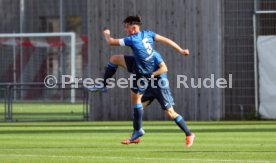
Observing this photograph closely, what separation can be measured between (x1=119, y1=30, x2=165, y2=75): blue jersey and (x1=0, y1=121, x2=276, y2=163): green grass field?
1224mm

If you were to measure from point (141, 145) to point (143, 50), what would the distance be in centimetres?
157

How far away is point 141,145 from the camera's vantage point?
51.9 ft

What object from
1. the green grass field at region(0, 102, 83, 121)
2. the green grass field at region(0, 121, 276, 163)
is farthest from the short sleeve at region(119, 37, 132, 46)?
the green grass field at region(0, 102, 83, 121)

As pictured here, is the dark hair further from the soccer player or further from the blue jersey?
the blue jersey

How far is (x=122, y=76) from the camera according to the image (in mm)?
26547

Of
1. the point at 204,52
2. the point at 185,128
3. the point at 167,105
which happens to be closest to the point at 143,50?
the point at 167,105

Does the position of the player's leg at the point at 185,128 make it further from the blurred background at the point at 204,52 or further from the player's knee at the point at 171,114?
the blurred background at the point at 204,52

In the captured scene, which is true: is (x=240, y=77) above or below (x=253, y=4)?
below

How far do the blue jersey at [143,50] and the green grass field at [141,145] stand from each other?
1.22m

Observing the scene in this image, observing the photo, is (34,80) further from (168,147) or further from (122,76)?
(168,147)

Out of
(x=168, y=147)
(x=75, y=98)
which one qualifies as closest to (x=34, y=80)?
(x=75, y=98)

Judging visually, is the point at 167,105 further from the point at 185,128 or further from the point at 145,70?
the point at 145,70

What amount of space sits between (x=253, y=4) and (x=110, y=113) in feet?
15.6

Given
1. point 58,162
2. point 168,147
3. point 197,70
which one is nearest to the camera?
point 58,162
